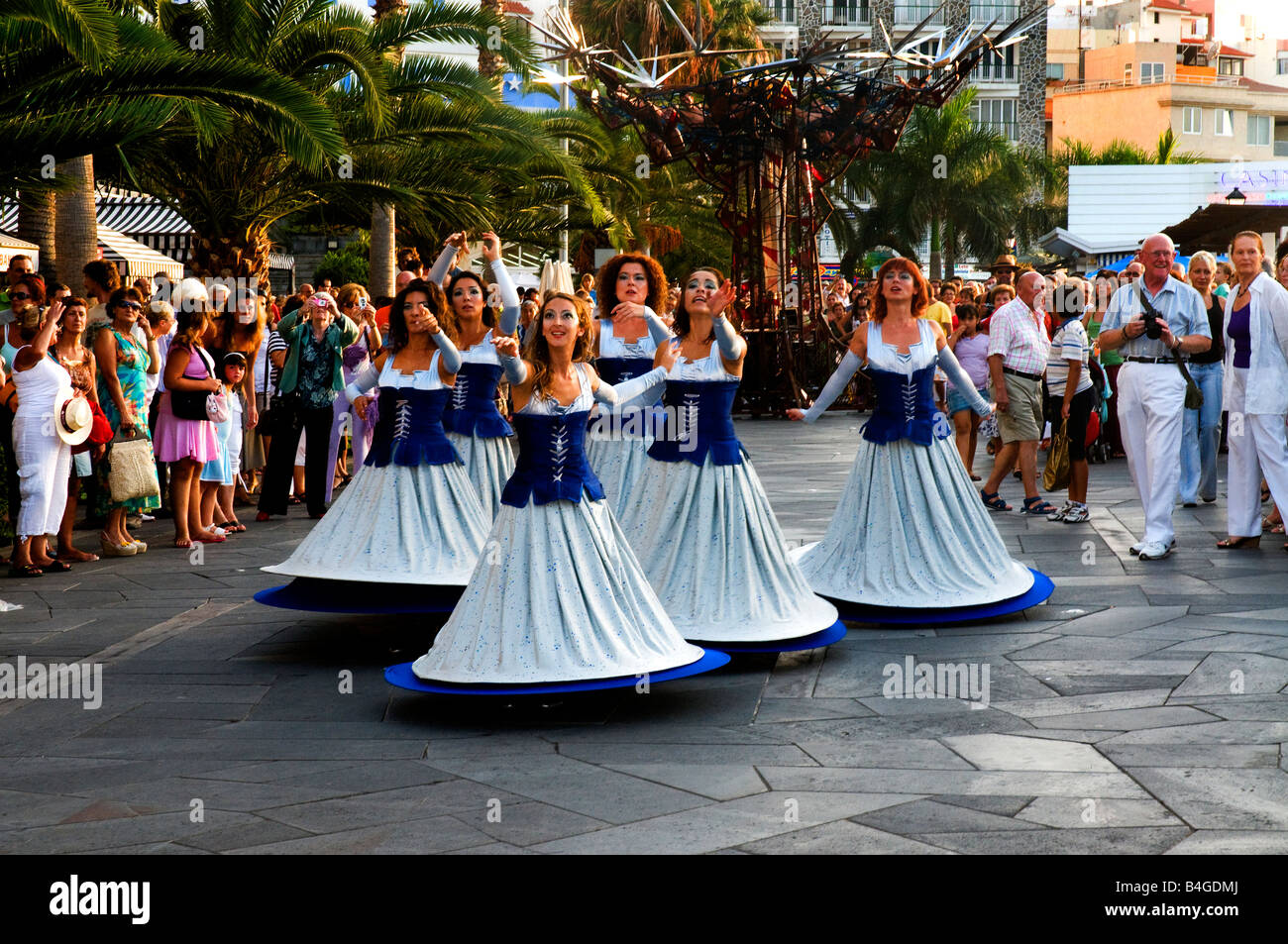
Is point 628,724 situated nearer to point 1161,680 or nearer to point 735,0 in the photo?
point 1161,680

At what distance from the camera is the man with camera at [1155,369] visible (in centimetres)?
951

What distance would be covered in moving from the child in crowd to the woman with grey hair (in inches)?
285

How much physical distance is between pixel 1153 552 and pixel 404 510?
4739 millimetres

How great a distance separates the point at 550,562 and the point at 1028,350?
654cm

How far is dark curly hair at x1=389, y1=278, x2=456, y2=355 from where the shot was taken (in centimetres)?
795

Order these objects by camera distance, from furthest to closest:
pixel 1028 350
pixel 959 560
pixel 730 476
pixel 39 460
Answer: pixel 1028 350 < pixel 39 460 < pixel 959 560 < pixel 730 476

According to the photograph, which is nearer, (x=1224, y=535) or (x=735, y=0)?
(x=1224, y=535)

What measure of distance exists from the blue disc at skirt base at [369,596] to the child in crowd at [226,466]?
4014 millimetres

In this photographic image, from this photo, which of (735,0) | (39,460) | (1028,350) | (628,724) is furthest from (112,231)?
(735,0)

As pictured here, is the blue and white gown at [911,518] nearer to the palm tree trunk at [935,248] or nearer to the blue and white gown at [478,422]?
the blue and white gown at [478,422]

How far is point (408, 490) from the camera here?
772 cm

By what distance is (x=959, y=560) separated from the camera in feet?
25.7

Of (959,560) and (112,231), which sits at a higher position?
(112,231)

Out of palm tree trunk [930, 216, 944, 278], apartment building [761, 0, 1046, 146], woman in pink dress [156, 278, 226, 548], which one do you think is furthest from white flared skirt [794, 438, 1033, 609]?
apartment building [761, 0, 1046, 146]
